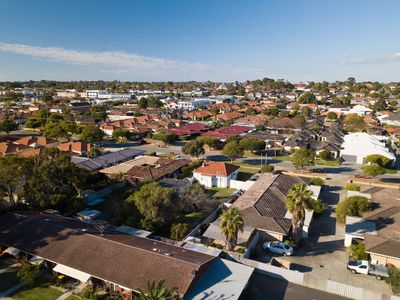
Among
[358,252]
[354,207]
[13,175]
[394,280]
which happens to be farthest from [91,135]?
[394,280]

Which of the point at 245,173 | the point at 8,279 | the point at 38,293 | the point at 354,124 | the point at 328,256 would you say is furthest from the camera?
the point at 354,124

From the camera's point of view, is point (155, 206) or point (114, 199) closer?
point (155, 206)

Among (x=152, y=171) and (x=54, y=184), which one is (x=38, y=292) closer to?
(x=54, y=184)

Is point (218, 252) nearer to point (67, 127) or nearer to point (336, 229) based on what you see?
point (336, 229)

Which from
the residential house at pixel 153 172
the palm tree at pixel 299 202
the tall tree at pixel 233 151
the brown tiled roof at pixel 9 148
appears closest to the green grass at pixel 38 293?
the palm tree at pixel 299 202

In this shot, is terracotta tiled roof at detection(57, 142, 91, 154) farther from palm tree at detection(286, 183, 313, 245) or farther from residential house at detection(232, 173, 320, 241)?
palm tree at detection(286, 183, 313, 245)

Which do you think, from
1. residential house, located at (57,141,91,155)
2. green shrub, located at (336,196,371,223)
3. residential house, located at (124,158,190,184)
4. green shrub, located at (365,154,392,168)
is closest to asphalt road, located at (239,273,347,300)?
green shrub, located at (336,196,371,223)

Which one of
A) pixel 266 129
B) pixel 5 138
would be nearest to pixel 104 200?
pixel 5 138
